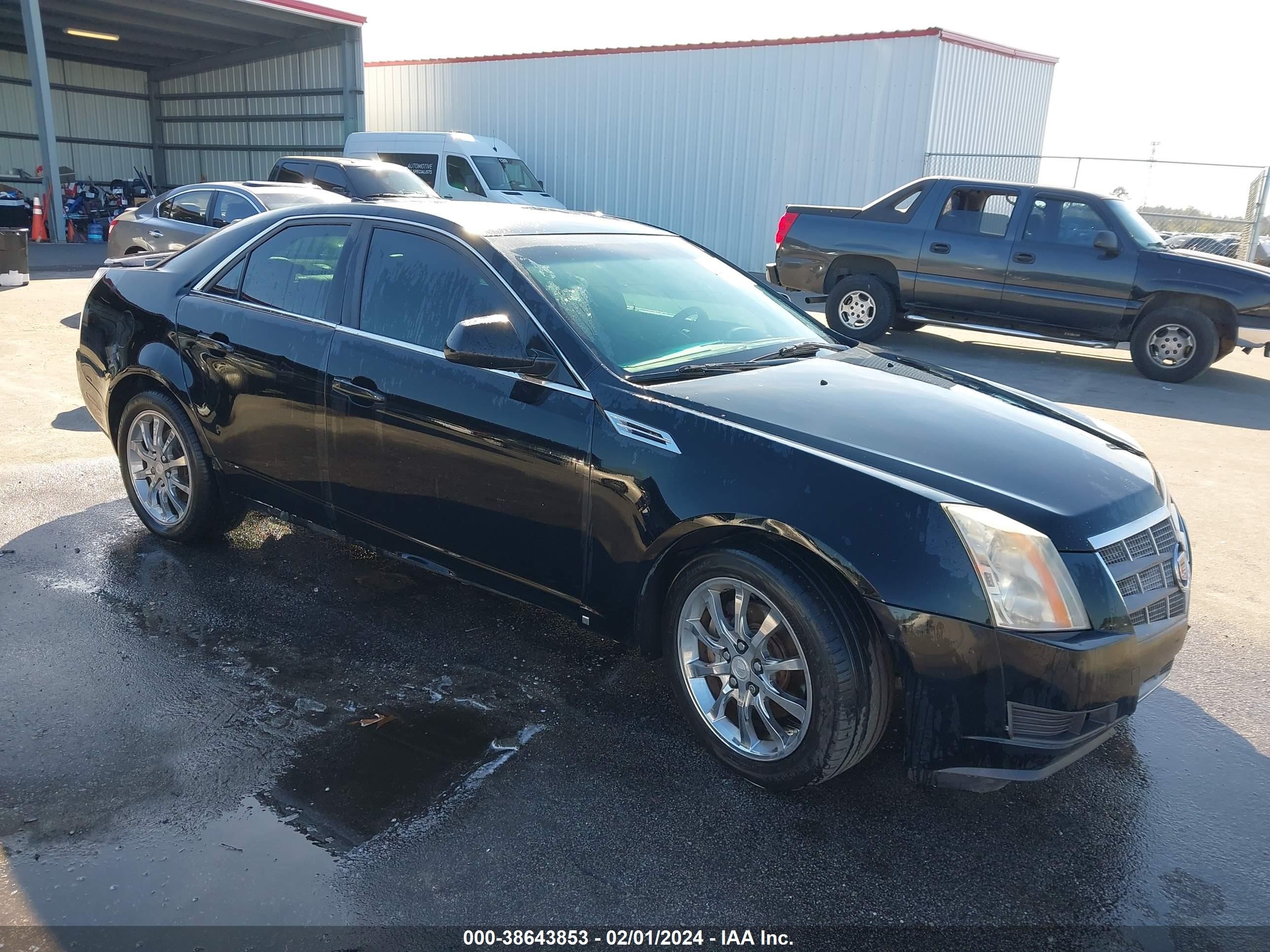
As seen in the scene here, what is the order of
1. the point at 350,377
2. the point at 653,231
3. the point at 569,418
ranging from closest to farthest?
the point at 569,418 < the point at 350,377 < the point at 653,231

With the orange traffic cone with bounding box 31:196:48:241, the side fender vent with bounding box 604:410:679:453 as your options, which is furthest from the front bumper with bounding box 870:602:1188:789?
the orange traffic cone with bounding box 31:196:48:241

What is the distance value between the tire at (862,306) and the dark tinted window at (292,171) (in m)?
7.67

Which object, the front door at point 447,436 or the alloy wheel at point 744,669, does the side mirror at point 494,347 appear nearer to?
the front door at point 447,436

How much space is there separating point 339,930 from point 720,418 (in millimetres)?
1771


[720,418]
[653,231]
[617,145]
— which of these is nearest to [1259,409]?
[653,231]

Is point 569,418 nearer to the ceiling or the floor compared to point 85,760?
nearer to the ceiling

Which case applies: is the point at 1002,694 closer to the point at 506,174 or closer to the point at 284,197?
the point at 284,197

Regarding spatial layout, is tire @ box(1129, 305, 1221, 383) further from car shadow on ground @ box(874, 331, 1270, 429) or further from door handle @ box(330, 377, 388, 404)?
door handle @ box(330, 377, 388, 404)

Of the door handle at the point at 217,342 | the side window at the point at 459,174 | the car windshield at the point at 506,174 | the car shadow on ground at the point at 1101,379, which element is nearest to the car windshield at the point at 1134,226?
the car shadow on ground at the point at 1101,379

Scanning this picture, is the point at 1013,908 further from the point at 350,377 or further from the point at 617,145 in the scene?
the point at 617,145

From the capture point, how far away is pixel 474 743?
332cm

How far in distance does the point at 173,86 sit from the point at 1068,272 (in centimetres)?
2889

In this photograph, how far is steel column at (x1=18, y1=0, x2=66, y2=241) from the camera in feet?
65.1

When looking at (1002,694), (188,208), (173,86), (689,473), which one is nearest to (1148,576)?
(1002,694)
